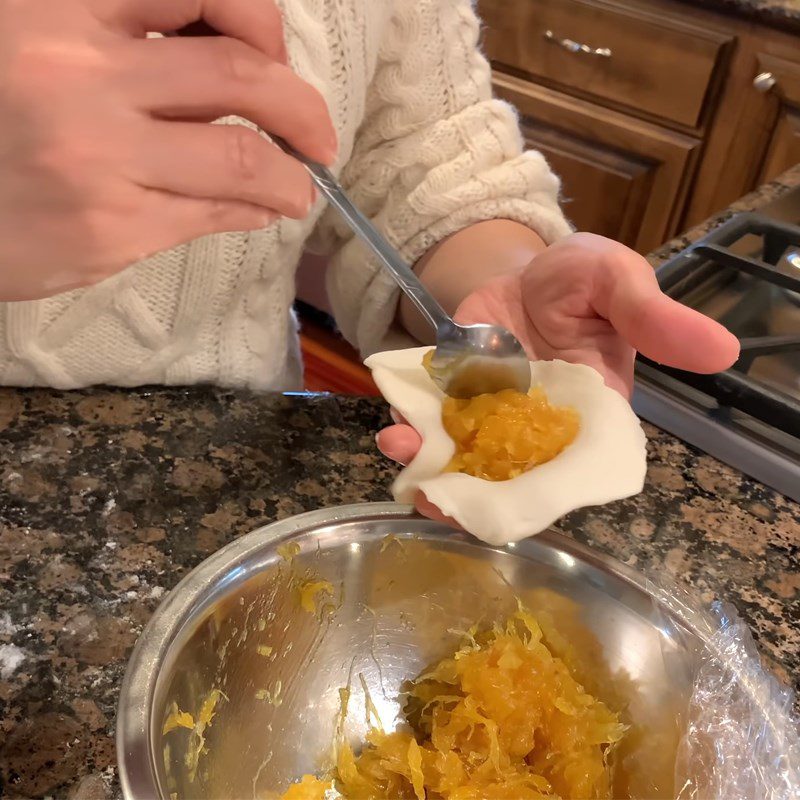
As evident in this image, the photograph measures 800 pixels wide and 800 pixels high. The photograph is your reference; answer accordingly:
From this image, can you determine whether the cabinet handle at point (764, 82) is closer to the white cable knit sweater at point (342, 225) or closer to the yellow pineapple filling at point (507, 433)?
the white cable knit sweater at point (342, 225)

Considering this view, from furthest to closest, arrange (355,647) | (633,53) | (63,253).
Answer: (633,53) → (355,647) → (63,253)

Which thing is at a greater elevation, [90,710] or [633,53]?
[633,53]

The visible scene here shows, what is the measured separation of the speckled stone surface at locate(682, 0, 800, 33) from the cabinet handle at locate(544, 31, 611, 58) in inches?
9.3

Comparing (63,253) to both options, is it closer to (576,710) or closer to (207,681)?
(207,681)

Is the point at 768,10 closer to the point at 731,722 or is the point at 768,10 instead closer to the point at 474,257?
the point at 474,257

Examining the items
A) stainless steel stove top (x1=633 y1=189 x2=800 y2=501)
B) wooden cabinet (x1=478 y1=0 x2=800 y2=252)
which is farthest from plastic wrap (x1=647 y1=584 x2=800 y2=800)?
wooden cabinet (x1=478 y1=0 x2=800 y2=252)

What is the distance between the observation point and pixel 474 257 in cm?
85

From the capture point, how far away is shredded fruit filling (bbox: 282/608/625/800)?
54 cm

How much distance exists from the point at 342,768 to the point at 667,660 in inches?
9.0

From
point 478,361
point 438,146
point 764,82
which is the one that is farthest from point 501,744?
point 764,82

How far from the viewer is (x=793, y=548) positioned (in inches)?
26.7

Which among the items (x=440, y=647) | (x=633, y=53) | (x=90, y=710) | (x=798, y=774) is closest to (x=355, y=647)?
(x=440, y=647)

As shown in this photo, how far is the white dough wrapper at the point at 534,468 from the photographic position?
506 millimetres

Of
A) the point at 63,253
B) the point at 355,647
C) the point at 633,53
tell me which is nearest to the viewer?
the point at 63,253
